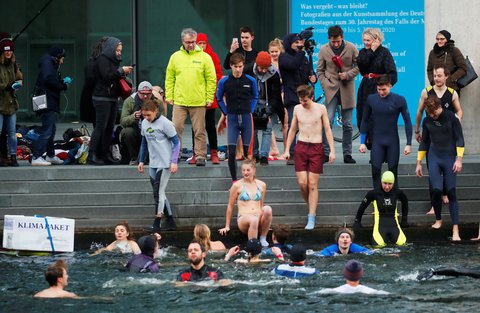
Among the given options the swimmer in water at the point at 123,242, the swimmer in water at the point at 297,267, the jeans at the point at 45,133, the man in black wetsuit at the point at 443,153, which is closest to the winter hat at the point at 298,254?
the swimmer in water at the point at 297,267

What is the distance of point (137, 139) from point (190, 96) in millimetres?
1222

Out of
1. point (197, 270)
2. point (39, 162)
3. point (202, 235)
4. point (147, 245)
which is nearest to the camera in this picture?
point (197, 270)

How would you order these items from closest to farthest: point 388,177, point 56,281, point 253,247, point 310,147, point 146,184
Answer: point 56,281
point 253,247
point 388,177
point 310,147
point 146,184

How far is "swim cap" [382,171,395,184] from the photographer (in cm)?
2036

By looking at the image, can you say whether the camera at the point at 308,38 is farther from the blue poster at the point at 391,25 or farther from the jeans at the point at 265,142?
the blue poster at the point at 391,25

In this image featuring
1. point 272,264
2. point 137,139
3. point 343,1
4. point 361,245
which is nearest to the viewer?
point 272,264

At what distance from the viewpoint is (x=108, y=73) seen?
2192 centimetres

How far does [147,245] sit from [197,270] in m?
1.15

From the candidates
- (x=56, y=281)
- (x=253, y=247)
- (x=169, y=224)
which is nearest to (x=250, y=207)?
(x=169, y=224)

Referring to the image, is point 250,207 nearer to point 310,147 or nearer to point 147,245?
point 310,147

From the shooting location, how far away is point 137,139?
22.2m

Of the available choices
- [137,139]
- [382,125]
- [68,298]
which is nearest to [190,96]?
[137,139]

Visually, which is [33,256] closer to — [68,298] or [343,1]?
[68,298]

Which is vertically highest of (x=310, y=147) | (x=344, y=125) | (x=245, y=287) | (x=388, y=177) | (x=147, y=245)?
(x=344, y=125)
